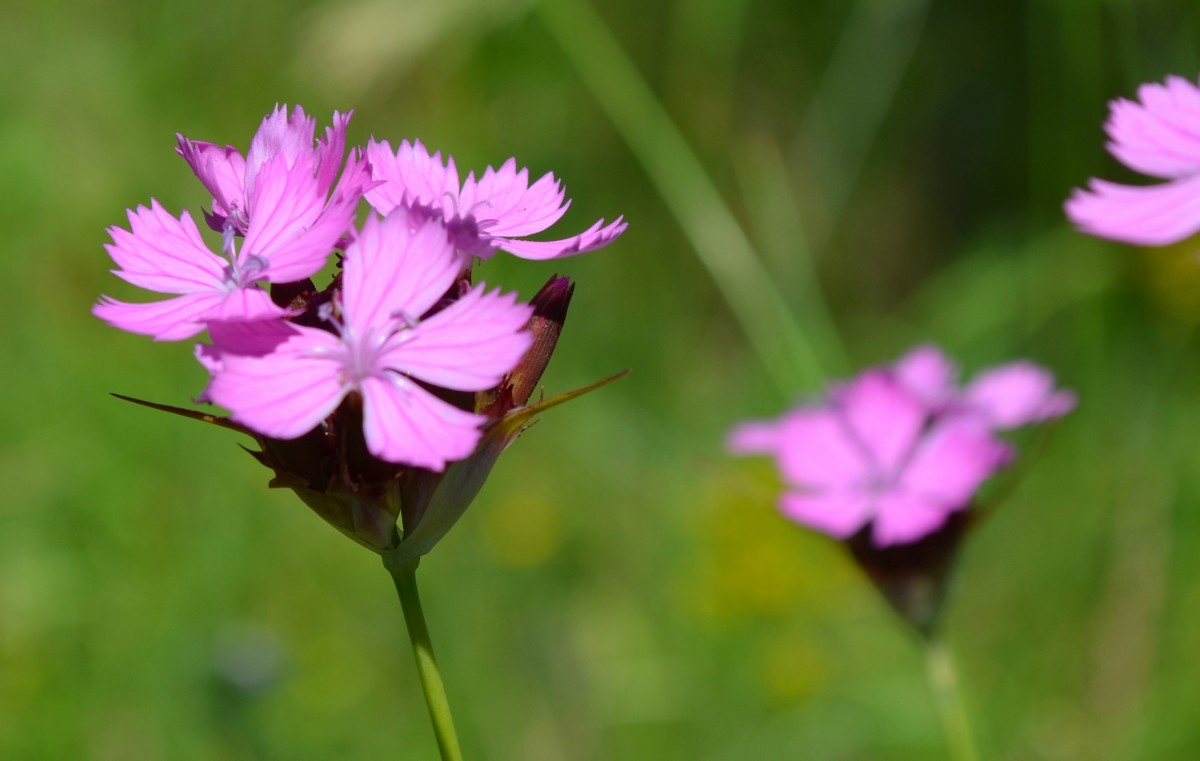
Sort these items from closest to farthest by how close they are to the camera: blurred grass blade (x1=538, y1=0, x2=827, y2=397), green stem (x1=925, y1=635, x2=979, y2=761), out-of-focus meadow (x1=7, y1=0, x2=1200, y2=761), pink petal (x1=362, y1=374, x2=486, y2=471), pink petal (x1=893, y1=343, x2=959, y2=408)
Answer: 1. pink petal (x1=362, y1=374, x2=486, y2=471)
2. green stem (x1=925, y1=635, x2=979, y2=761)
3. pink petal (x1=893, y1=343, x2=959, y2=408)
4. blurred grass blade (x1=538, y1=0, x2=827, y2=397)
5. out-of-focus meadow (x1=7, y1=0, x2=1200, y2=761)

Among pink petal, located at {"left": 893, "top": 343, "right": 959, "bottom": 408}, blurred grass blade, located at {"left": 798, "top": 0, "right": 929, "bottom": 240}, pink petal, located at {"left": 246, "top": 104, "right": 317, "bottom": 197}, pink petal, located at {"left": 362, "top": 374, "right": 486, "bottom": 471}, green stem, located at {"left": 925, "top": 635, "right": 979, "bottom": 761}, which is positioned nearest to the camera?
pink petal, located at {"left": 362, "top": 374, "right": 486, "bottom": 471}

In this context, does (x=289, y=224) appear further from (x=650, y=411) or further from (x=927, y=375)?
(x=650, y=411)

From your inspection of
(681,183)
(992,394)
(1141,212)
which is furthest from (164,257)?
(681,183)

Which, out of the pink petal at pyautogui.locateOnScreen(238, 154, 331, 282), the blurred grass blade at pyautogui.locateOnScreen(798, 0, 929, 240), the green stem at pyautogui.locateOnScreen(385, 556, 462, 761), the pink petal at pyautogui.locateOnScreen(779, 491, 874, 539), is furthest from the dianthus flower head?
the blurred grass blade at pyautogui.locateOnScreen(798, 0, 929, 240)

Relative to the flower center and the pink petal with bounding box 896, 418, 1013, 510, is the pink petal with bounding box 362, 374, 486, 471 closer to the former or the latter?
the flower center

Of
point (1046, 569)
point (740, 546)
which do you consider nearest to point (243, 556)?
point (740, 546)

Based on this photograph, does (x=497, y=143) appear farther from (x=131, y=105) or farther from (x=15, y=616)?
(x=15, y=616)
